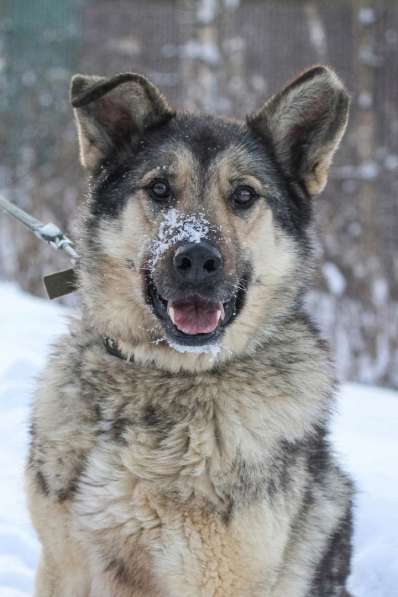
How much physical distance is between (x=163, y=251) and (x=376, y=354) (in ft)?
18.8

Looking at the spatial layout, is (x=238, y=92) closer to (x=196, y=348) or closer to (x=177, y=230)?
(x=177, y=230)

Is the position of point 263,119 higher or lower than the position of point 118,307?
higher

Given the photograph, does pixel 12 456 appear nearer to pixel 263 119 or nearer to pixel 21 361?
pixel 21 361

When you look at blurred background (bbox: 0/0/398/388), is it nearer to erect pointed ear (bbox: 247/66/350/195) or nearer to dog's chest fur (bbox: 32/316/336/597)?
erect pointed ear (bbox: 247/66/350/195)

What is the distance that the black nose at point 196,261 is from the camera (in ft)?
9.62

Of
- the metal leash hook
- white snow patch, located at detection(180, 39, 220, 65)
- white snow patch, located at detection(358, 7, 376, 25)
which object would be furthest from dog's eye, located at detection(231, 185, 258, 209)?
white snow patch, located at detection(180, 39, 220, 65)

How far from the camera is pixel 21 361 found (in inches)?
227

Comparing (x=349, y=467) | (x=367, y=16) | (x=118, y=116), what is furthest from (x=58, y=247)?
(x=367, y=16)

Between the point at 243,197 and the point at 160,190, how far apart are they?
1.06 ft

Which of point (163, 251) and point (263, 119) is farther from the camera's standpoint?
point (263, 119)

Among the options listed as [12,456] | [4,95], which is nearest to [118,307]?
[12,456]

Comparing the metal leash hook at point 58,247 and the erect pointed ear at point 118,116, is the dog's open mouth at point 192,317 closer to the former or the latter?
the metal leash hook at point 58,247

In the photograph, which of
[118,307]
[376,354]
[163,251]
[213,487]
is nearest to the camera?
[213,487]

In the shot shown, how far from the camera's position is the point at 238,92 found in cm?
1030
